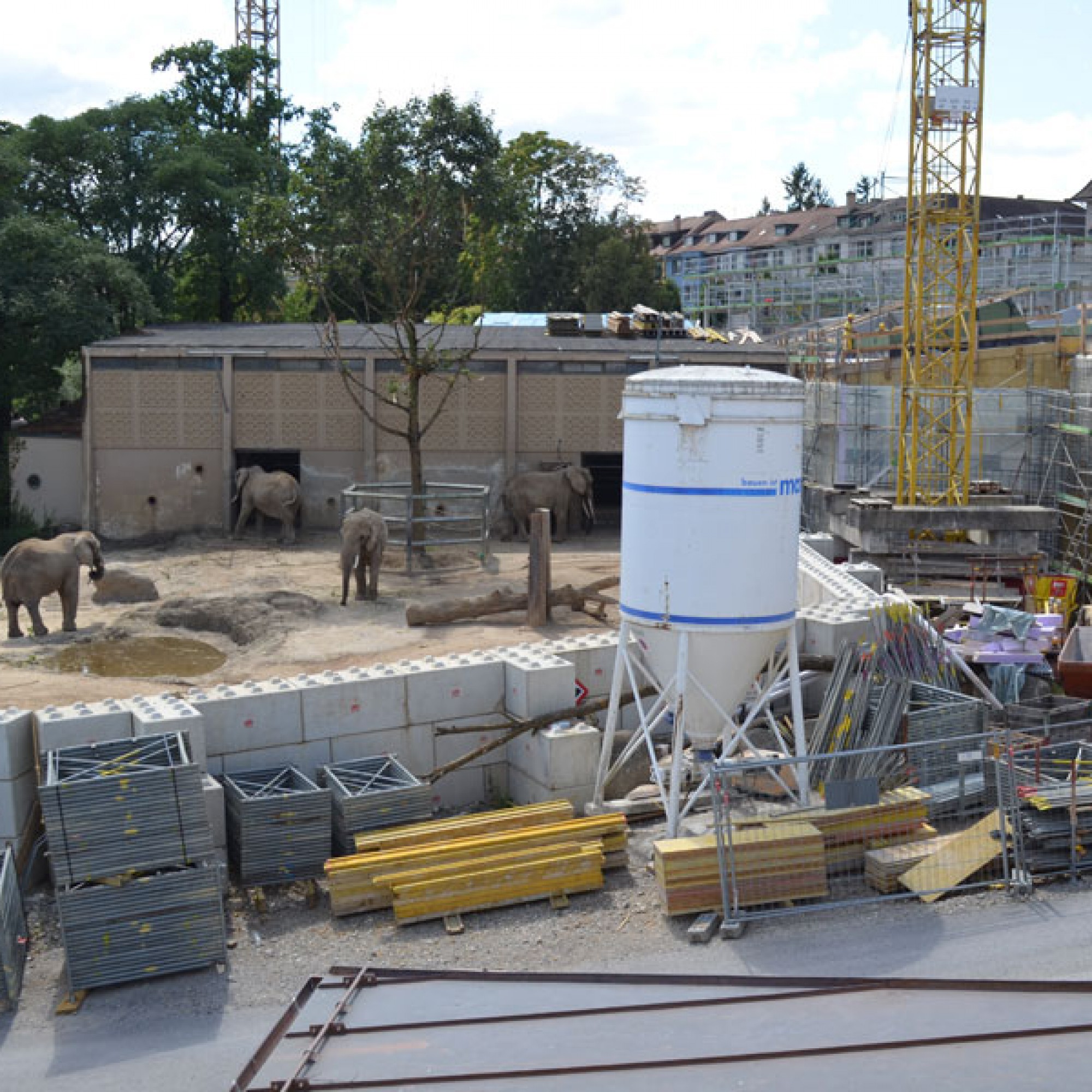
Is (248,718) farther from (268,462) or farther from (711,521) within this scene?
(268,462)

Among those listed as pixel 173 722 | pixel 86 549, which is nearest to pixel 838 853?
pixel 173 722

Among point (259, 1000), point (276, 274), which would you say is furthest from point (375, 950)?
point (276, 274)

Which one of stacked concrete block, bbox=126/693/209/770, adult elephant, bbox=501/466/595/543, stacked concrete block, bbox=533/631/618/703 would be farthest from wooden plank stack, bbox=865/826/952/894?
adult elephant, bbox=501/466/595/543

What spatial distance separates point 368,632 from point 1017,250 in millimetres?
53246

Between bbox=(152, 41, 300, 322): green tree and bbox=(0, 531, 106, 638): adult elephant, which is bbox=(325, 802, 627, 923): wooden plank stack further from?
bbox=(152, 41, 300, 322): green tree

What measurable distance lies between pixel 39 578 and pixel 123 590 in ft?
8.31

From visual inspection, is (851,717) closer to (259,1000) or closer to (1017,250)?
(259,1000)

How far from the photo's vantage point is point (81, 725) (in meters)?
11.4

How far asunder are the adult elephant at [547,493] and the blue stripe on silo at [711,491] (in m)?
17.0

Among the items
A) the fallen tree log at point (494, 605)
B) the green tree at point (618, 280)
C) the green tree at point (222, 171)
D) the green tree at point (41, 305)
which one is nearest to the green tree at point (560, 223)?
the green tree at point (618, 280)

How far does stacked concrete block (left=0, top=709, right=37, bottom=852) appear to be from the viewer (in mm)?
10836

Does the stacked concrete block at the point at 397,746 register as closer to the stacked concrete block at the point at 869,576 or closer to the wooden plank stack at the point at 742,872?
the wooden plank stack at the point at 742,872

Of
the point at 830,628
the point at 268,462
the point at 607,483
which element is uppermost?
the point at 268,462

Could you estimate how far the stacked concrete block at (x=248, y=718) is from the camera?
39.6 ft
